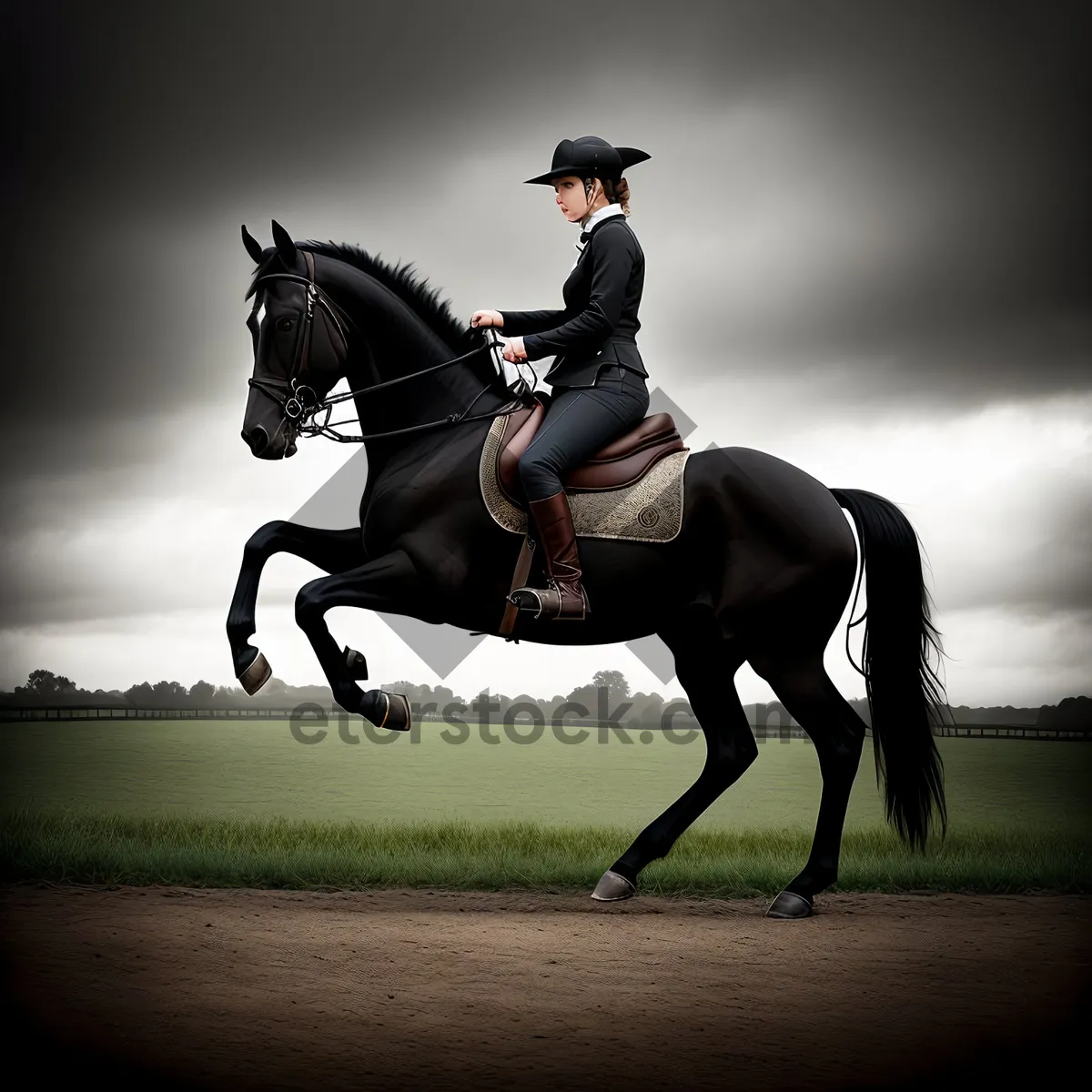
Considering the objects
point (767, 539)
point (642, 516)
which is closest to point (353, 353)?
point (642, 516)

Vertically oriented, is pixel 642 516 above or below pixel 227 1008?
above

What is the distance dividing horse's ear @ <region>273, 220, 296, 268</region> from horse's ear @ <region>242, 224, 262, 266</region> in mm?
209

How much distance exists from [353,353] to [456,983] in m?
3.70

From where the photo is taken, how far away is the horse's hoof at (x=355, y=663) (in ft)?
21.9

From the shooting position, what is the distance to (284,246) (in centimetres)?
691

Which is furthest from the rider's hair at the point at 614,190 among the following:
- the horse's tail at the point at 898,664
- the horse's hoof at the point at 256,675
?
the horse's hoof at the point at 256,675

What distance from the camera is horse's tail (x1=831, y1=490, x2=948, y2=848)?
7.64 m

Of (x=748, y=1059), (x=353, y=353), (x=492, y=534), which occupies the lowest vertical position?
(x=748, y=1059)

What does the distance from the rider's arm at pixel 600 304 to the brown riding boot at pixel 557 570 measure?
0.90 m

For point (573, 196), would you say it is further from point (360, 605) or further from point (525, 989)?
point (525, 989)

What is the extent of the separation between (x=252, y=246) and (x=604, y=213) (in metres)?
2.15

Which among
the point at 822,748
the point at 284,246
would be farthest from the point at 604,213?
the point at 822,748

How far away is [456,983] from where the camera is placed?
5.66 metres

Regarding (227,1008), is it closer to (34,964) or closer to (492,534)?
(34,964)
